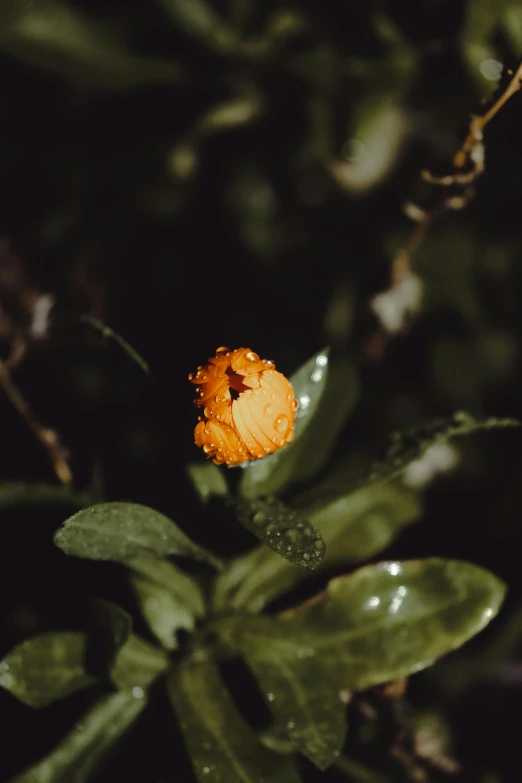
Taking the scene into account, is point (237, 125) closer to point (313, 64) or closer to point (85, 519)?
point (313, 64)

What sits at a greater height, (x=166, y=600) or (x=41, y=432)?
(x=41, y=432)

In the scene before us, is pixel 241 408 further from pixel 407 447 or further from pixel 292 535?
pixel 407 447

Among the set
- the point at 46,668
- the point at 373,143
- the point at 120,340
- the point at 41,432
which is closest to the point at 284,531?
the point at 120,340

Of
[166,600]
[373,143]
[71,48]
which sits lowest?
[166,600]

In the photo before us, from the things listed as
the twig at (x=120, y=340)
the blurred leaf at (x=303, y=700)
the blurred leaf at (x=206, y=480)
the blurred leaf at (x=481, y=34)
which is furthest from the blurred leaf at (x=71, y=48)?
the blurred leaf at (x=303, y=700)

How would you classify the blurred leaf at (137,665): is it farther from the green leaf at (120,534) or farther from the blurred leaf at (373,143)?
the blurred leaf at (373,143)
